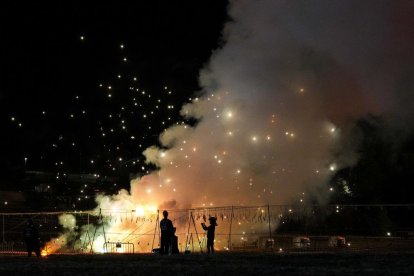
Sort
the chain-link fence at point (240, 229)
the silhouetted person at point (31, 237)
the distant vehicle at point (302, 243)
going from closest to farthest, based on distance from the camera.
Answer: the silhouetted person at point (31, 237) → the distant vehicle at point (302, 243) → the chain-link fence at point (240, 229)

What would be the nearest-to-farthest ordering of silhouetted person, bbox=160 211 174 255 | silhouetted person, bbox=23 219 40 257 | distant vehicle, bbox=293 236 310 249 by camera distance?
1. silhouetted person, bbox=160 211 174 255
2. silhouetted person, bbox=23 219 40 257
3. distant vehicle, bbox=293 236 310 249

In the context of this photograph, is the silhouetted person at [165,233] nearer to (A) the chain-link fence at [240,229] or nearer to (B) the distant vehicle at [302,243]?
(A) the chain-link fence at [240,229]

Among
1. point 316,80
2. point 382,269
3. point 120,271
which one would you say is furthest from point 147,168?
point 382,269

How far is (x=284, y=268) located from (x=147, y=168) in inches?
880

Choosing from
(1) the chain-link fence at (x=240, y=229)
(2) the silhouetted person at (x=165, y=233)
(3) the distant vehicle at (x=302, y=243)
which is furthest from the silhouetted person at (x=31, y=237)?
(3) the distant vehicle at (x=302, y=243)

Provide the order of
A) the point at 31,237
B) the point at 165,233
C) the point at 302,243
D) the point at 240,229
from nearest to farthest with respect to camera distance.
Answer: the point at 165,233, the point at 31,237, the point at 302,243, the point at 240,229

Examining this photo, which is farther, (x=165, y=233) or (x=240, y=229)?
(x=240, y=229)

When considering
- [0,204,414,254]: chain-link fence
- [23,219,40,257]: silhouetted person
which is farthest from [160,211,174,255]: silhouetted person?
[0,204,414,254]: chain-link fence

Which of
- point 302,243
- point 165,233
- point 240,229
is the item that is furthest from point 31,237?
point 240,229

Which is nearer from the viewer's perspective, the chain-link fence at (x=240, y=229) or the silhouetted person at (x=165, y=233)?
the silhouetted person at (x=165, y=233)

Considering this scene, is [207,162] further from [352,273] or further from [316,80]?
[352,273]

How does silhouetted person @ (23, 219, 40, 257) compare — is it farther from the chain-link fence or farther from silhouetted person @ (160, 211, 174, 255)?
the chain-link fence

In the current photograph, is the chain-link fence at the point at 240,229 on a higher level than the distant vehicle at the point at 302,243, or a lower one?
higher

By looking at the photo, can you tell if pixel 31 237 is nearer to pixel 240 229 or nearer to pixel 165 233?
pixel 165 233
